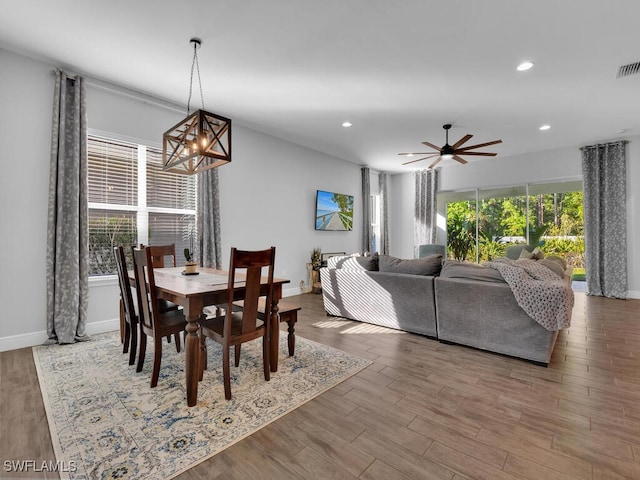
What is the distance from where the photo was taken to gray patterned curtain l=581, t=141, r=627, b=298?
5.31 m

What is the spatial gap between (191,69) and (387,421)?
142 inches

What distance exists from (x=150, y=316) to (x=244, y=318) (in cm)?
71

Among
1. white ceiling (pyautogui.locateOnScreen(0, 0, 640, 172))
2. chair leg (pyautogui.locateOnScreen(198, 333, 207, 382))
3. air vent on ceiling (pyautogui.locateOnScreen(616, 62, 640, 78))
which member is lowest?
chair leg (pyautogui.locateOnScreen(198, 333, 207, 382))

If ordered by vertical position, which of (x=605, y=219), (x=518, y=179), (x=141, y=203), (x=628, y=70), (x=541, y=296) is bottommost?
(x=541, y=296)

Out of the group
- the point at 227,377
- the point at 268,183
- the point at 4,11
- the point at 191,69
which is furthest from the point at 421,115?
the point at 4,11

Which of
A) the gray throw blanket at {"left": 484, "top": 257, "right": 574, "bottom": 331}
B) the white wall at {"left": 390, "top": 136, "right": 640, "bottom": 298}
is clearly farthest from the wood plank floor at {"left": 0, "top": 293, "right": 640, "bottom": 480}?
the white wall at {"left": 390, "top": 136, "right": 640, "bottom": 298}

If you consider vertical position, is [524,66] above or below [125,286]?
above

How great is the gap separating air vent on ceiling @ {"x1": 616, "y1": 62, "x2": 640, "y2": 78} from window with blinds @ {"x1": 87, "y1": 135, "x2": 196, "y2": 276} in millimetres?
5093

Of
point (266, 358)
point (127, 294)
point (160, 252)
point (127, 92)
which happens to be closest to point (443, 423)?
point (266, 358)

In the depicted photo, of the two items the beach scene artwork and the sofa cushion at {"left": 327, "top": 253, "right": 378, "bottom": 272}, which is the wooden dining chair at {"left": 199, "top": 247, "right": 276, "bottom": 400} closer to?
the sofa cushion at {"left": 327, "top": 253, "right": 378, "bottom": 272}

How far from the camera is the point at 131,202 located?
375cm

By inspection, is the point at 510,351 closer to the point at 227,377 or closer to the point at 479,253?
the point at 227,377

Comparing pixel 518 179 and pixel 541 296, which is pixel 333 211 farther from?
pixel 541 296

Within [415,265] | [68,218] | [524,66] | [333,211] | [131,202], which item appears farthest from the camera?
[333,211]
